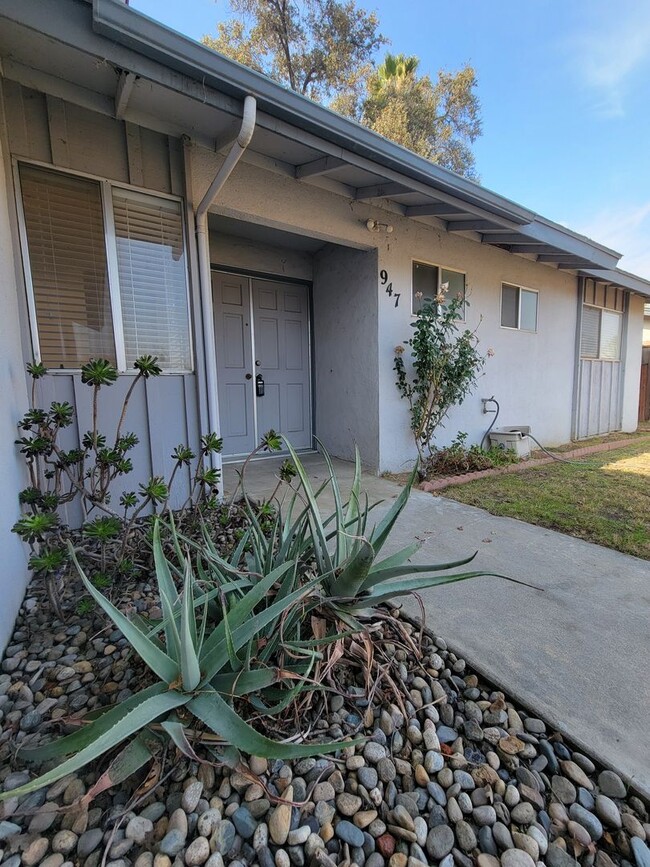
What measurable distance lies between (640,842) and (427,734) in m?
0.54

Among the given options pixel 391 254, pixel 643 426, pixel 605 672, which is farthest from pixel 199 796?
pixel 643 426

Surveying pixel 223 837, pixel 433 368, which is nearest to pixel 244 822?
pixel 223 837

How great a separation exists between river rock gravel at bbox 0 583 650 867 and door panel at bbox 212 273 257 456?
3719mm

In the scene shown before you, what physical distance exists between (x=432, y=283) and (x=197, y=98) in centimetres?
334

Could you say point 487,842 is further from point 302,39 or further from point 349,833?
point 302,39

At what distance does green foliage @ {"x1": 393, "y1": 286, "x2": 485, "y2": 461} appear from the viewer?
14.5 ft

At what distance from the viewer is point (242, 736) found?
99 centimetres

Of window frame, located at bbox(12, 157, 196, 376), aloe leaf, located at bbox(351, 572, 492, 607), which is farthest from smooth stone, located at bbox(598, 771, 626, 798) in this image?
window frame, located at bbox(12, 157, 196, 376)

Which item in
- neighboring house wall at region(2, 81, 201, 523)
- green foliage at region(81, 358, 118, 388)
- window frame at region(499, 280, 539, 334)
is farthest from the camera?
window frame at region(499, 280, 539, 334)

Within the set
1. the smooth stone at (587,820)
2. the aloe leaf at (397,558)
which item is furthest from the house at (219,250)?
the smooth stone at (587,820)

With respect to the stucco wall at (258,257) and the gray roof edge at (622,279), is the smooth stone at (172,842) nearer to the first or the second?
the stucco wall at (258,257)

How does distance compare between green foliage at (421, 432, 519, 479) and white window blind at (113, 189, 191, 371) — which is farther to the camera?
green foliage at (421, 432, 519, 479)

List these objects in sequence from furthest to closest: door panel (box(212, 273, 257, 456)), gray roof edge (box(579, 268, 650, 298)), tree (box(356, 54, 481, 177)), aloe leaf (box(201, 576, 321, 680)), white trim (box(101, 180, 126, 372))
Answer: tree (box(356, 54, 481, 177)), gray roof edge (box(579, 268, 650, 298)), door panel (box(212, 273, 257, 456)), white trim (box(101, 180, 126, 372)), aloe leaf (box(201, 576, 321, 680))

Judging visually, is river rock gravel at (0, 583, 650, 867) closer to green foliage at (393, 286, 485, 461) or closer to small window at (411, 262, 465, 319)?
green foliage at (393, 286, 485, 461)
